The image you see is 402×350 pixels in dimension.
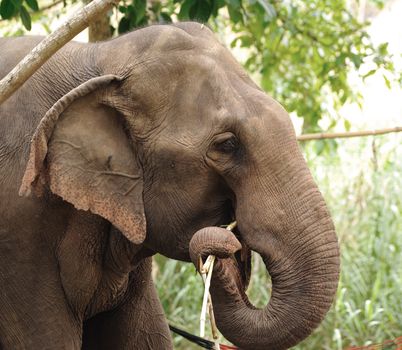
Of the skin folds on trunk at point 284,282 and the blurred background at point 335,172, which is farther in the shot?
the blurred background at point 335,172

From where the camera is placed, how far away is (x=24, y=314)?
14.2ft

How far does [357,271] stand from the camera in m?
8.06

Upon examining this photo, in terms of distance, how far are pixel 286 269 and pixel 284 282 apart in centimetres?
5

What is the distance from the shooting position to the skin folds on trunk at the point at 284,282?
12.6 ft

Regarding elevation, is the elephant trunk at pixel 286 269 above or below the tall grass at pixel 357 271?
above

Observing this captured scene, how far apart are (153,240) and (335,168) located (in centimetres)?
521

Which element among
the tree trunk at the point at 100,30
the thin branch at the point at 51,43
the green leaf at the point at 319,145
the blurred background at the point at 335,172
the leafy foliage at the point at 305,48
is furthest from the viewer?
the green leaf at the point at 319,145

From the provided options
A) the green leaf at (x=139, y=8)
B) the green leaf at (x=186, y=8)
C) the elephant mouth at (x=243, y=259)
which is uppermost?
the green leaf at (x=186, y=8)

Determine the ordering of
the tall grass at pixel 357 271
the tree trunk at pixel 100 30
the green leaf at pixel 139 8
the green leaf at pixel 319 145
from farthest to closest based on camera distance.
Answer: the tall grass at pixel 357 271 → the green leaf at pixel 319 145 → the tree trunk at pixel 100 30 → the green leaf at pixel 139 8

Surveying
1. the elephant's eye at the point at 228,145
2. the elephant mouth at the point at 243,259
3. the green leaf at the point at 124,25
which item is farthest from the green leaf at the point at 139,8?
the elephant mouth at the point at 243,259

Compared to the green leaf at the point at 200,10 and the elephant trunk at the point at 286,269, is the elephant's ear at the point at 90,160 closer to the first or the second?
the elephant trunk at the point at 286,269

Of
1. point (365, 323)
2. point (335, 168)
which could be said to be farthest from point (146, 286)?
point (335, 168)

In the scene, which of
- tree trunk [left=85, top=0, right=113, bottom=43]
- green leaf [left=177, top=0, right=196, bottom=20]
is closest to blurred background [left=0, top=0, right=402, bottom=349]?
tree trunk [left=85, top=0, right=113, bottom=43]

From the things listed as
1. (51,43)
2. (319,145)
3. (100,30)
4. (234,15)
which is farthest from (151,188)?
(319,145)
